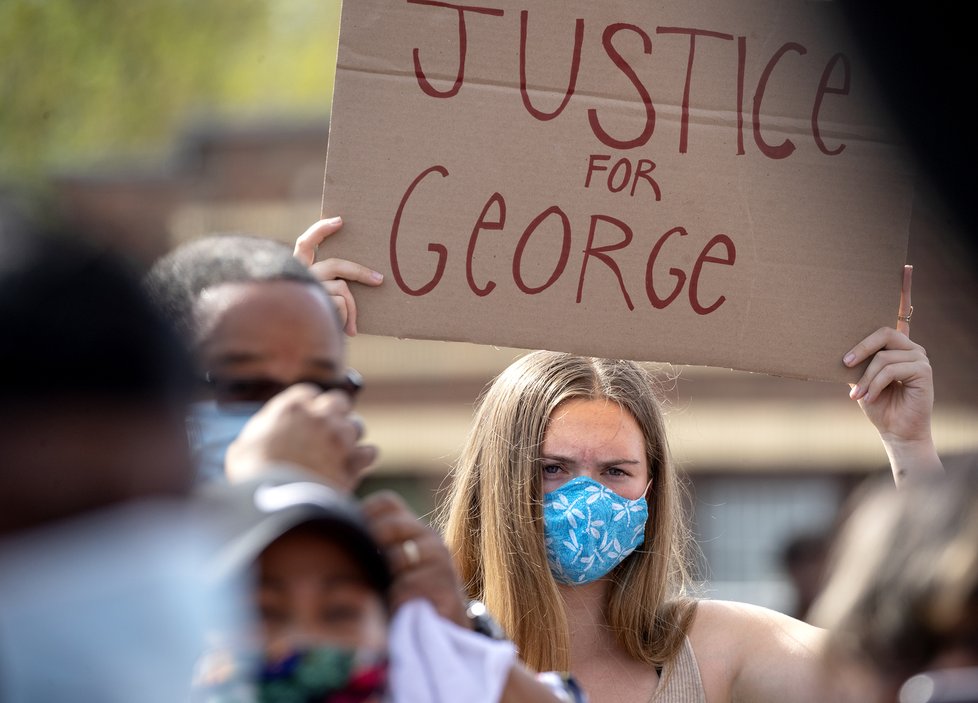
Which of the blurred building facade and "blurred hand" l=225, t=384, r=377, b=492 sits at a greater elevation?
"blurred hand" l=225, t=384, r=377, b=492

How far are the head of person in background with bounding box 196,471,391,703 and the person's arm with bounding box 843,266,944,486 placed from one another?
1.58 m

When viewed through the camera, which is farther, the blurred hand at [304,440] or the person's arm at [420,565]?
the person's arm at [420,565]

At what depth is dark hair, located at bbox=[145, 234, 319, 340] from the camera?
184 centimetres

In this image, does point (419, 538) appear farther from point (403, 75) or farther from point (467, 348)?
point (467, 348)

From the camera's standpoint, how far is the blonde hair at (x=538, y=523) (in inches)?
117

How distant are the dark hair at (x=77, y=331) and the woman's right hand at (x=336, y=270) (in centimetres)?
124

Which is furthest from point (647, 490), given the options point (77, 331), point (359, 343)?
point (359, 343)

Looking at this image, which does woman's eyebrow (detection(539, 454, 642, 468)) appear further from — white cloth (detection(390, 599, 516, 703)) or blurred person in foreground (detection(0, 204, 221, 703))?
blurred person in foreground (detection(0, 204, 221, 703))

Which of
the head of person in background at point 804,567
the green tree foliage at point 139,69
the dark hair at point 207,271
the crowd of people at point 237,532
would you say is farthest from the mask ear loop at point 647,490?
the green tree foliage at point 139,69

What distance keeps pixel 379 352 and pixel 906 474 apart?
14.7 meters

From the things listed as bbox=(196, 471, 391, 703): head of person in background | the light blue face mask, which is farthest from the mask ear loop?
bbox=(196, 471, 391, 703): head of person in background

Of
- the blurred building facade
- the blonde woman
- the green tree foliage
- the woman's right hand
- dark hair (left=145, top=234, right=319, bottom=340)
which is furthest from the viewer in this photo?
the blurred building facade

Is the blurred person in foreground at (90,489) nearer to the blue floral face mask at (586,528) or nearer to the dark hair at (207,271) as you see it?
the dark hair at (207,271)

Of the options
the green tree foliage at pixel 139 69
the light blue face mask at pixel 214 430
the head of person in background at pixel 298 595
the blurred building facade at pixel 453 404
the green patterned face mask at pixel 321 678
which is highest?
the green tree foliage at pixel 139 69
